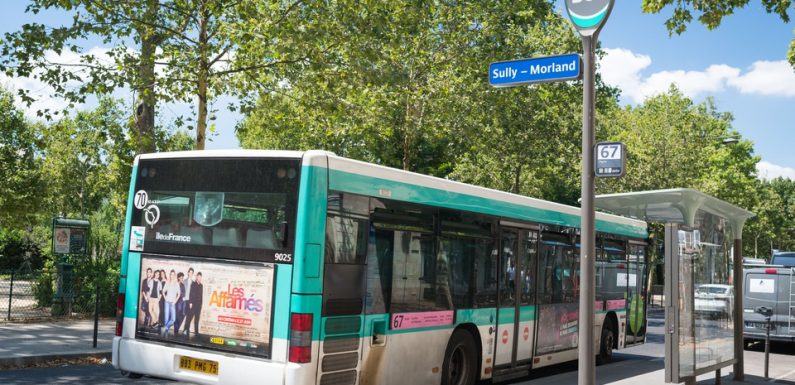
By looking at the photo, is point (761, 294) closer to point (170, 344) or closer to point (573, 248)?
point (573, 248)

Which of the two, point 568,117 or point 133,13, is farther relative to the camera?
point 568,117

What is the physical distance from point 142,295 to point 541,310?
6.46 meters

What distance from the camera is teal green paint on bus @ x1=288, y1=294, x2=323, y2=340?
756 cm

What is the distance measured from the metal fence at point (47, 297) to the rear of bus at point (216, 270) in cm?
1071

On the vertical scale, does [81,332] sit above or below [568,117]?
below

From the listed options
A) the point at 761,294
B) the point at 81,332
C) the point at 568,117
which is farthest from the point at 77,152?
the point at 761,294

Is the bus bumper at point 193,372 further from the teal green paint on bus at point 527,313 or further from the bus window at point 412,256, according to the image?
the teal green paint on bus at point 527,313

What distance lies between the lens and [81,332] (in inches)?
659

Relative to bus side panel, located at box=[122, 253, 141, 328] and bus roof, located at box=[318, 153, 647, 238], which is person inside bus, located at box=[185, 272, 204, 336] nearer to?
bus side panel, located at box=[122, 253, 141, 328]

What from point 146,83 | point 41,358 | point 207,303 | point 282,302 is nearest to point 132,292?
point 207,303

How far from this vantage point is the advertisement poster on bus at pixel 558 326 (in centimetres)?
1276

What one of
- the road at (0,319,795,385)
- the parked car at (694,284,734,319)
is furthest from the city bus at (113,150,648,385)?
the parked car at (694,284,734,319)

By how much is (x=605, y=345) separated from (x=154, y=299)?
32.2ft

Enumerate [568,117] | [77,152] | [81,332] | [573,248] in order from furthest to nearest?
[77,152] < [568,117] < [81,332] < [573,248]
